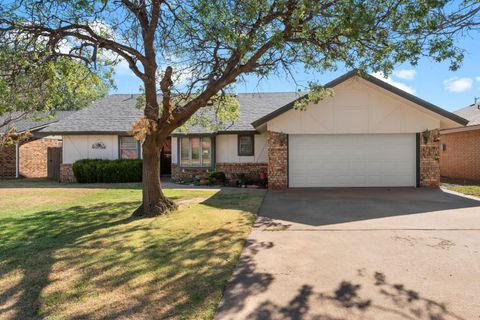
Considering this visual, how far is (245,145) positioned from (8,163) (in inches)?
569

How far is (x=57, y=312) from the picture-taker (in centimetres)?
371

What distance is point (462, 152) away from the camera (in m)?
18.3

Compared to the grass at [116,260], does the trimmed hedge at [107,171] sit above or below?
above

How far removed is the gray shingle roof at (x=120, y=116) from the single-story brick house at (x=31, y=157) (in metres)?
1.87

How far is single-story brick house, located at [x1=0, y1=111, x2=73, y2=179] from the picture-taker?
65.4ft

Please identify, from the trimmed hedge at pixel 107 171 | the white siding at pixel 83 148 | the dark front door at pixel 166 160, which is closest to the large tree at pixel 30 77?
the trimmed hedge at pixel 107 171

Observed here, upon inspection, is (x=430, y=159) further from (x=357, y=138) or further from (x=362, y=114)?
(x=362, y=114)

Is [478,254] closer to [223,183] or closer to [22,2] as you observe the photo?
[22,2]

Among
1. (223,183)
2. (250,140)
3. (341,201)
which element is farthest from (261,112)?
(341,201)

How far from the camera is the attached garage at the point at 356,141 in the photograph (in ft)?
44.1

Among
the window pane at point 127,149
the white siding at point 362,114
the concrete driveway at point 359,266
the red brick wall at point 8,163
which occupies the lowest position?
the concrete driveway at point 359,266

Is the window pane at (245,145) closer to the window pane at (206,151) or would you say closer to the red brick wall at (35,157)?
the window pane at (206,151)

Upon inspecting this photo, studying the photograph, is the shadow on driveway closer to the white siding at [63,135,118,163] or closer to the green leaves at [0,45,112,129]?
the green leaves at [0,45,112,129]

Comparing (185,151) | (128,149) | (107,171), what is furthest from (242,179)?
(107,171)
